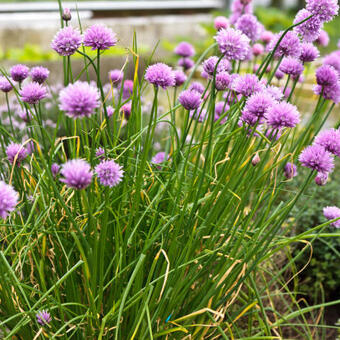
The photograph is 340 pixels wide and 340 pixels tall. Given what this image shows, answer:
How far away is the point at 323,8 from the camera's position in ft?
3.37

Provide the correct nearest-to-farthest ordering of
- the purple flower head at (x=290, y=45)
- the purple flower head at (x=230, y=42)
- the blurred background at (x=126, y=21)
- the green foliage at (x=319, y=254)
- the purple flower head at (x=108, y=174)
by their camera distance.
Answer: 1. the purple flower head at (x=108, y=174)
2. the purple flower head at (x=230, y=42)
3. the purple flower head at (x=290, y=45)
4. the green foliage at (x=319, y=254)
5. the blurred background at (x=126, y=21)

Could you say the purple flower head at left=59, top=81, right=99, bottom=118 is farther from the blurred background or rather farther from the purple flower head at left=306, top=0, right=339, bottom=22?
the blurred background

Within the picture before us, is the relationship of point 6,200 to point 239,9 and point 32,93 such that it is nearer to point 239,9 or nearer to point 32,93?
point 32,93

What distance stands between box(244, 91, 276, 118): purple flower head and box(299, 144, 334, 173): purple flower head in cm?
13

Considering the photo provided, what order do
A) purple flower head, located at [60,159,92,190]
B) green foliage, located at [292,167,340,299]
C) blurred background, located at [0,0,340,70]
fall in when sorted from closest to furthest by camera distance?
purple flower head, located at [60,159,92,190], green foliage, located at [292,167,340,299], blurred background, located at [0,0,340,70]

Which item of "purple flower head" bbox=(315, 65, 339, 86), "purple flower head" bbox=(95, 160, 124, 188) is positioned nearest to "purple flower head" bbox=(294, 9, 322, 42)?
"purple flower head" bbox=(315, 65, 339, 86)

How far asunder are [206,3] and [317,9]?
807 centimetres

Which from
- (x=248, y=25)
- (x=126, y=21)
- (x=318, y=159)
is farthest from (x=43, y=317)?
(x=126, y=21)

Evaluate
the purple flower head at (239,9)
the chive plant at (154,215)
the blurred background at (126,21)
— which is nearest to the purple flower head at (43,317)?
the chive plant at (154,215)

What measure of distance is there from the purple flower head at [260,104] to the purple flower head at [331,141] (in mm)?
146

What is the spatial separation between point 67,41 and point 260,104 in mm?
429

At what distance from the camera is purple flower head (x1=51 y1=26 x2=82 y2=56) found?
3.03 feet

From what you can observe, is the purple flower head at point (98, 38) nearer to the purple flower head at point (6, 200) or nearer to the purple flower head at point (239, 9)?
the purple flower head at point (6, 200)

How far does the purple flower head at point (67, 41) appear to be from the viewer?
0.92 metres
